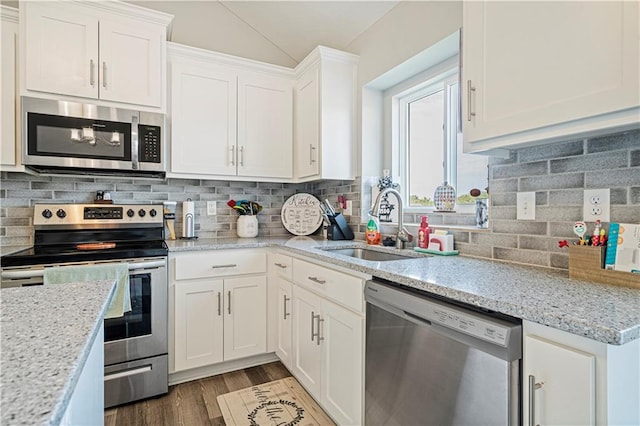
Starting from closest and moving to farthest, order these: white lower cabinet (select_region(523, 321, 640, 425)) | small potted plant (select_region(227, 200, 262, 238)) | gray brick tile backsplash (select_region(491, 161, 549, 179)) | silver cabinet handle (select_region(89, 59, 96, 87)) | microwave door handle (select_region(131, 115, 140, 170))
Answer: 1. white lower cabinet (select_region(523, 321, 640, 425))
2. gray brick tile backsplash (select_region(491, 161, 549, 179))
3. silver cabinet handle (select_region(89, 59, 96, 87))
4. microwave door handle (select_region(131, 115, 140, 170))
5. small potted plant (select_region(227, 200, 262, 238))

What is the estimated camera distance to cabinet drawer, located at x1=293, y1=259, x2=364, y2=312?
1.53 metres

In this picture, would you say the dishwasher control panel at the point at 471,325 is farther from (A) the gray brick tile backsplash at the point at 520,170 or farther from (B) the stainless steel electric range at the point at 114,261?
(B) the stainless steel electric range at the point at 114,261

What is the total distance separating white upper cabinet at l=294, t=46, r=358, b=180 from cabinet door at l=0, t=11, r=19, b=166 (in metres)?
1.84

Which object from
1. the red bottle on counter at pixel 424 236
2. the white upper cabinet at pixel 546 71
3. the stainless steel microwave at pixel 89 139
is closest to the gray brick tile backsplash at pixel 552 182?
the white upper cabinet at pixel 546 71

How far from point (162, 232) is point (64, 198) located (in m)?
0.68

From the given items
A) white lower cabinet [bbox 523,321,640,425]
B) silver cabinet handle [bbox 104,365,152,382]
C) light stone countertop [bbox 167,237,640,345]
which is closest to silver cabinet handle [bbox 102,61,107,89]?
silver cabinet handle [bbox 104,365,152,382]

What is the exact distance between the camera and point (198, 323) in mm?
2232

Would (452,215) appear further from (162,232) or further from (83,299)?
(162,232)

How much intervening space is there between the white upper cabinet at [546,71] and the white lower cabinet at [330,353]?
975 mm

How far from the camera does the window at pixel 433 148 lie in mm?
1979

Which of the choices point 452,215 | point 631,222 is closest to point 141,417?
point 452,215

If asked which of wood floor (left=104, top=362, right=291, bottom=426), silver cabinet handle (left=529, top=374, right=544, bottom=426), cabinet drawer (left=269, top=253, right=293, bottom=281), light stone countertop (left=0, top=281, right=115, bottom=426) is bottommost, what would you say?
wood floor (left=104, top=362, right=291, bottom=426)

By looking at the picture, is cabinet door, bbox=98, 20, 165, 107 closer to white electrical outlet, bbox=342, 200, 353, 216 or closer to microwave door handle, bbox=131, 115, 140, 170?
microwave door handle, bbox=131, 115, 140, 170

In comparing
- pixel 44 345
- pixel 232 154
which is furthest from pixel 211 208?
pixel 44 345
